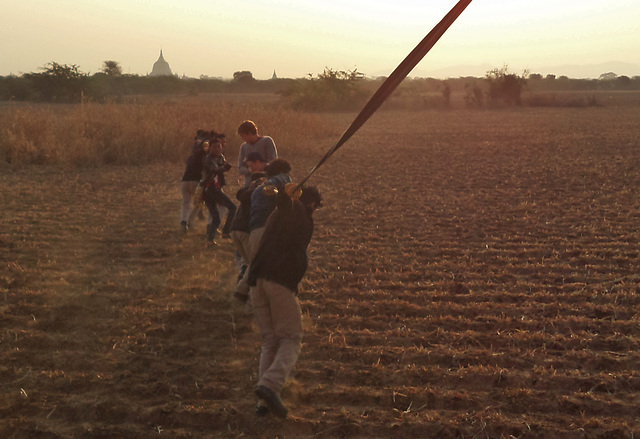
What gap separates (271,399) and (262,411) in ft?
0.82

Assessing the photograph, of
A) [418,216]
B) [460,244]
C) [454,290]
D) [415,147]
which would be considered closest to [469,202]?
[418,216]

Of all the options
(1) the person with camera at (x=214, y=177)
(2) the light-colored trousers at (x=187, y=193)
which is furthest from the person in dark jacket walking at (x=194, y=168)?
(1) the person with camera at (x=214, y=177)

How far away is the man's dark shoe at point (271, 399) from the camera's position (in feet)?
11.8

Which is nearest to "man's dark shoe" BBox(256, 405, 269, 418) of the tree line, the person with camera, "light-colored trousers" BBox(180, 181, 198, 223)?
the person with camera

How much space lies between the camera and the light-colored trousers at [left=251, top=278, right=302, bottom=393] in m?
3.65

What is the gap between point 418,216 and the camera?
10.0 meters

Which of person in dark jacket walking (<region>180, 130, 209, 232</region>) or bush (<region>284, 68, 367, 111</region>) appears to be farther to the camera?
bush (<region>284, 68, 367, 111</region>)

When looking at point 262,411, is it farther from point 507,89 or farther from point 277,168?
point 507,89

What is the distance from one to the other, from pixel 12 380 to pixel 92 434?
1.09m

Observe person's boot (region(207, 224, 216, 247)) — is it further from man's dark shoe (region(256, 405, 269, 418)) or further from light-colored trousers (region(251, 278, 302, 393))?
man's dark shoe (region(256, 405, 269, 418))

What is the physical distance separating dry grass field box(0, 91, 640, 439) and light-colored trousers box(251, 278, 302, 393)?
13.6 inches

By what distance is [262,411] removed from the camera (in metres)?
3.80

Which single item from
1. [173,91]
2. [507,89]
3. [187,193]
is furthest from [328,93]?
[187,193]

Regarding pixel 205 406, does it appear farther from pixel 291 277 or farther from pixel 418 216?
pixel 418 216
